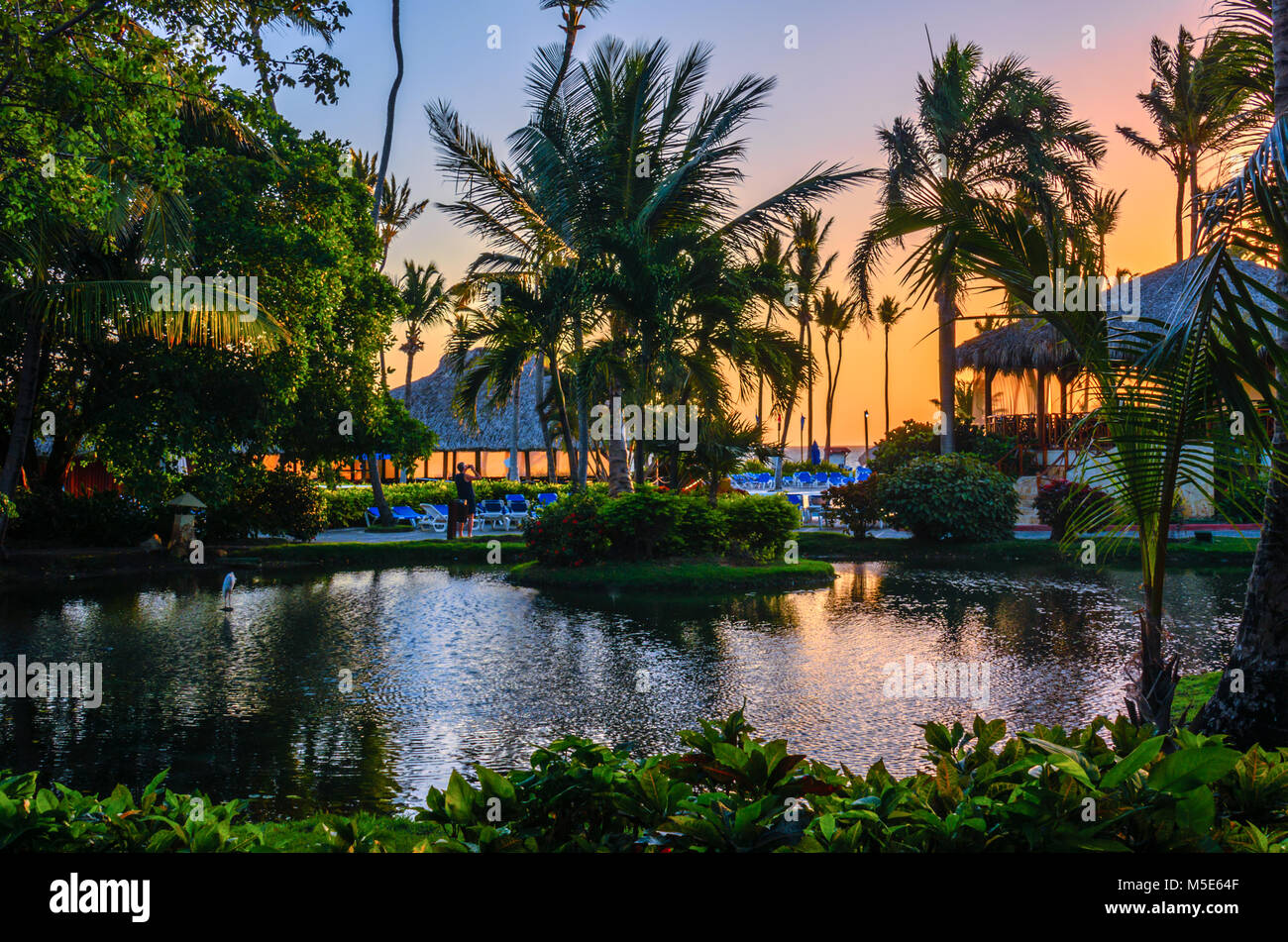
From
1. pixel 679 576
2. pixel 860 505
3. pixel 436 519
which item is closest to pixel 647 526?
pixel 679 576

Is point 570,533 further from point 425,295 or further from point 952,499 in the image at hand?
point 425,295

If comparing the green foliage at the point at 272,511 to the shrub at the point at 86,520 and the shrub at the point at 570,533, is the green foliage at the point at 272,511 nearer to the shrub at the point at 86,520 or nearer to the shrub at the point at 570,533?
the shrub at the point at 86,520

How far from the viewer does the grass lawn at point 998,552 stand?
17812 mm

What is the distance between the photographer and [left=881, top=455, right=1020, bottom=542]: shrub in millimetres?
20062

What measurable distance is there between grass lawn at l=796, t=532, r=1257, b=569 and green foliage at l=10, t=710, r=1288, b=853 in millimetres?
15427

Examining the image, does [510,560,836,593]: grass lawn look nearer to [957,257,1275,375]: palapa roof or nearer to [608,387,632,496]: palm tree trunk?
[608,387,632,496]: palm tree trunk

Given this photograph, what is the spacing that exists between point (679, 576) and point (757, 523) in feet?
8.71

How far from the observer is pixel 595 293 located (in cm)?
1594

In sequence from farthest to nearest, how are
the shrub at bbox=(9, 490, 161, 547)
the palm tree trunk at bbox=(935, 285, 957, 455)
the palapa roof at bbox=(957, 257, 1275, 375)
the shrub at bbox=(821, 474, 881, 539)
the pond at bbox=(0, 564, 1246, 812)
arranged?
the palapa roof at bbox=(957, 257, 1275, 375)
the palm tree trunk at bbox=(935, 285, 957, 455)
the shrub at bbox=(821, 474, 881, 539)
the shrub at bbox=(9, 490, 161, 547)
the pond at bbox=(0, 564, 1246, 812)

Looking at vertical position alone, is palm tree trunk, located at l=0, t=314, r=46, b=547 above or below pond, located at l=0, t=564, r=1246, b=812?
above

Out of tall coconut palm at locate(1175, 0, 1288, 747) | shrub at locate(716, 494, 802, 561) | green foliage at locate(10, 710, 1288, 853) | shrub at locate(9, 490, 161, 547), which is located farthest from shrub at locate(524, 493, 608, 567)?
green foliage at locate(10, 710, 1288, 853)

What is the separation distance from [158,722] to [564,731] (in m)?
3.05

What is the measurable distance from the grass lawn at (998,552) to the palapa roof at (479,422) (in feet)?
93.9

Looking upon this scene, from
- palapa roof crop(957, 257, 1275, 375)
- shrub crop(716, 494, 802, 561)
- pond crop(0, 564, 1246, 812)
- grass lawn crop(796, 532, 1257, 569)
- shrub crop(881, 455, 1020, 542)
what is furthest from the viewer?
palapa roof crop(957, 257, 1275, 375)
